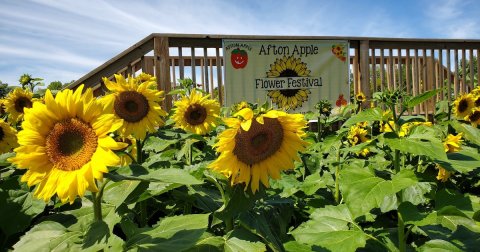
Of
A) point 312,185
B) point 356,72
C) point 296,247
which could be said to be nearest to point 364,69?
point 356,72

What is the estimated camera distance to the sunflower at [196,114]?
2936 millimetres

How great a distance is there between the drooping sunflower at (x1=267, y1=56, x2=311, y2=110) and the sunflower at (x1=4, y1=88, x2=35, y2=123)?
448cm

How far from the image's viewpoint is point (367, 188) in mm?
1554

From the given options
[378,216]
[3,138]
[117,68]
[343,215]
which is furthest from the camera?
[117,68]

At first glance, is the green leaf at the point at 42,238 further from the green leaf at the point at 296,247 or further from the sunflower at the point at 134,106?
the green leaf at the point at 296,247

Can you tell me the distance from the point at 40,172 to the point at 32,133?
125 mm

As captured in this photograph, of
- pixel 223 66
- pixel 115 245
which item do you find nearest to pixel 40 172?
pixel 115 245

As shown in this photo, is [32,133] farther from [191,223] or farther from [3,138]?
[3,138]

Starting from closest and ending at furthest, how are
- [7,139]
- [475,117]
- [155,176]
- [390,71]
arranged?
[155,176]
[7,139]
[475,117]
[390,71]

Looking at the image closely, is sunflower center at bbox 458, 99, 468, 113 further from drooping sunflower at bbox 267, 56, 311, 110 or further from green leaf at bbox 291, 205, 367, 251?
drooping sunflower at bbox 267, 56, 311, 110

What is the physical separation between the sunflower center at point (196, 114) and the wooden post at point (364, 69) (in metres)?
5.49

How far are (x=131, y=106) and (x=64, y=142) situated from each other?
924mm

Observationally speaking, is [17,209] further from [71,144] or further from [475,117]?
[475,117]

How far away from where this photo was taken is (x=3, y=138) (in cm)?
240
